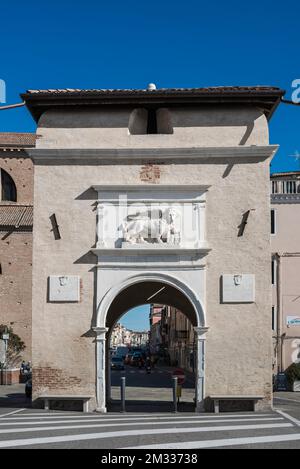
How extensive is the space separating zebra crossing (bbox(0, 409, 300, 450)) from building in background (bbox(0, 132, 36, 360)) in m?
24.4

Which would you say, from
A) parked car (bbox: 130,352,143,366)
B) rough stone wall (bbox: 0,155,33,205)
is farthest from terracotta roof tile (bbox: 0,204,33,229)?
parked car (bbox: 130,352,143,366)

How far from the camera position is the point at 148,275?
1784 centimetres

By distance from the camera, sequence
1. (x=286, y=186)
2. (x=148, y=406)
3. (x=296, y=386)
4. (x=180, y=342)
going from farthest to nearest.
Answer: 1. (x=180, y=342)
2. (x=286, y=186)
3. (x=296, y=386)
4. (x=148, y=406)

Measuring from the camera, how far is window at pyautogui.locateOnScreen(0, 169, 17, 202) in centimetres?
4425

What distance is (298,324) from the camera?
3816 centimetres

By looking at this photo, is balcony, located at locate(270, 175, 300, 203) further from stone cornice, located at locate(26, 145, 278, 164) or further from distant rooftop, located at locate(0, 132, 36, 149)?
stone cornice, located at locate(26, 145, 278, 164)

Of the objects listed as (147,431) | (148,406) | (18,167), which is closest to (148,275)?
(148,406)

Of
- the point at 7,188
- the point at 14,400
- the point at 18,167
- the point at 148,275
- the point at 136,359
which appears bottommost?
the point at 136,359

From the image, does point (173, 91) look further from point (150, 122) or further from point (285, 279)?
point (285, 279)

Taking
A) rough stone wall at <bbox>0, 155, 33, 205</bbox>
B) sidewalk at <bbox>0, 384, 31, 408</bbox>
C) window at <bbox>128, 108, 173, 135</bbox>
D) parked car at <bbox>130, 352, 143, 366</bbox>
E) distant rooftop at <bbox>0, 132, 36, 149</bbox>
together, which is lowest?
parked car at <bbox>130, 352, 143, 366</bbox>

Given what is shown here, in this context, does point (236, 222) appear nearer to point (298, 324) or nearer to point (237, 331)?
point (237, 331)

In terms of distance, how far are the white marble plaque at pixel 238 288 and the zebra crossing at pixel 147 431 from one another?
112 inches

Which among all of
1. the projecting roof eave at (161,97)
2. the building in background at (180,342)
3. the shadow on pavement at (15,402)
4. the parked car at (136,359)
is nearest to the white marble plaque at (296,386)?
the building in background at (180,342)

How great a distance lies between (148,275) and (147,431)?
6.11 metres
